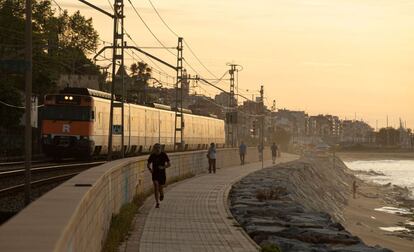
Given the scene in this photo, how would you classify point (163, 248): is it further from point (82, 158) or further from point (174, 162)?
point (82, 158)

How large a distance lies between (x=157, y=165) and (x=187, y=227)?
361cm

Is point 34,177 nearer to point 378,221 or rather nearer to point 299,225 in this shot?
point 299,225

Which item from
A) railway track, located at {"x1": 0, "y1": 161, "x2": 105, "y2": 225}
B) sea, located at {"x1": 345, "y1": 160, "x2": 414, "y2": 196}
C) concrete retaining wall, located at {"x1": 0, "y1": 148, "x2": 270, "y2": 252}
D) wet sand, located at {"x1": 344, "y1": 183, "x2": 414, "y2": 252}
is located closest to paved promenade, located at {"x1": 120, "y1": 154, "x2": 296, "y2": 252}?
concrete retaining wall, located at {"x1": 0, "y1": 148, "x2": 270, "y2": 252}

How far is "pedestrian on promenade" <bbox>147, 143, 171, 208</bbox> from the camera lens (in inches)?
763

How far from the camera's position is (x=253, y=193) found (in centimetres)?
2808

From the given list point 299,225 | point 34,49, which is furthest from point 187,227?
point 34,49

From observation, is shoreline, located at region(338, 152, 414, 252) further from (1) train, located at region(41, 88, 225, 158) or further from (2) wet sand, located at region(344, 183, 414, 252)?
(1) train, located at region(41, 88, 225, 158)

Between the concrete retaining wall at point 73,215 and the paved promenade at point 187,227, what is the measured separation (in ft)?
Answer: 2.30

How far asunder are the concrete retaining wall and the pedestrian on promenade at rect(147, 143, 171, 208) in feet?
1.99

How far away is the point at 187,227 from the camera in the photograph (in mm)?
16188

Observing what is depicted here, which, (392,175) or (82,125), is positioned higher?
(82,125)

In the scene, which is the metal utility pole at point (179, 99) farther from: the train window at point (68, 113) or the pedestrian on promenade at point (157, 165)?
the pedestrian on promenade at point (157, 165)

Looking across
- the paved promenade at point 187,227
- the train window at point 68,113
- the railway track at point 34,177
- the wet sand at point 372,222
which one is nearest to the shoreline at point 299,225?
the wet sand at point 372,222

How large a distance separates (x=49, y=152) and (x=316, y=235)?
838 inches
